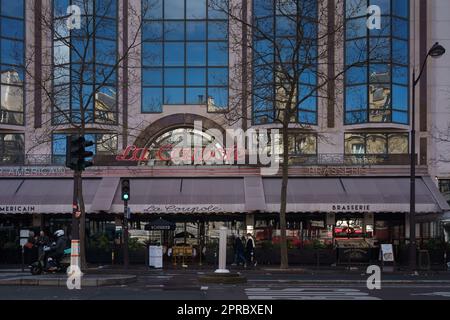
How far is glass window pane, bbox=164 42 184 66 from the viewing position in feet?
131

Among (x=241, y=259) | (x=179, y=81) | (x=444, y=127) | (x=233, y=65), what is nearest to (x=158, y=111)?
(x=179, y=81)

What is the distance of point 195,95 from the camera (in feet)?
131

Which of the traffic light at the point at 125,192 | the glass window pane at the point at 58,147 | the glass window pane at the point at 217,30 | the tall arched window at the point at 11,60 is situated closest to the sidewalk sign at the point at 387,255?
the traffic light at the point at 125,192

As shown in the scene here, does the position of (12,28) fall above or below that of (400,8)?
below

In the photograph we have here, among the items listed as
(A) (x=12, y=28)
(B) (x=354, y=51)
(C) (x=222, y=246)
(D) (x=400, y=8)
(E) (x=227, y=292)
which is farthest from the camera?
(A) (x=12, y=28)

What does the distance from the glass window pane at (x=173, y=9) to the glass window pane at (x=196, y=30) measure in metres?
0.73

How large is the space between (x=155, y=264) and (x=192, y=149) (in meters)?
9.45

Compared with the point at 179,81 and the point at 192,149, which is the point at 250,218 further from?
the point at 179,81

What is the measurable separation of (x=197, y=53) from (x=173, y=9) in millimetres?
2899

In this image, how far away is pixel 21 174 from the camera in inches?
1528

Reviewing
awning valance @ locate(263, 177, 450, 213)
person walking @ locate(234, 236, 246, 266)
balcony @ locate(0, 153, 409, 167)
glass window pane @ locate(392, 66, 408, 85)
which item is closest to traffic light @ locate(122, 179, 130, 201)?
person walking @ locate(234, 236, 246, 266)

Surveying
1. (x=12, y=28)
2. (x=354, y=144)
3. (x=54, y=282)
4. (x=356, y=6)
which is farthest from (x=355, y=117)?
(x=54, y=282)

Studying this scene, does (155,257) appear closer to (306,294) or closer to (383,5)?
(306,294)

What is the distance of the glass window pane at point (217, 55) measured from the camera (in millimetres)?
40000
